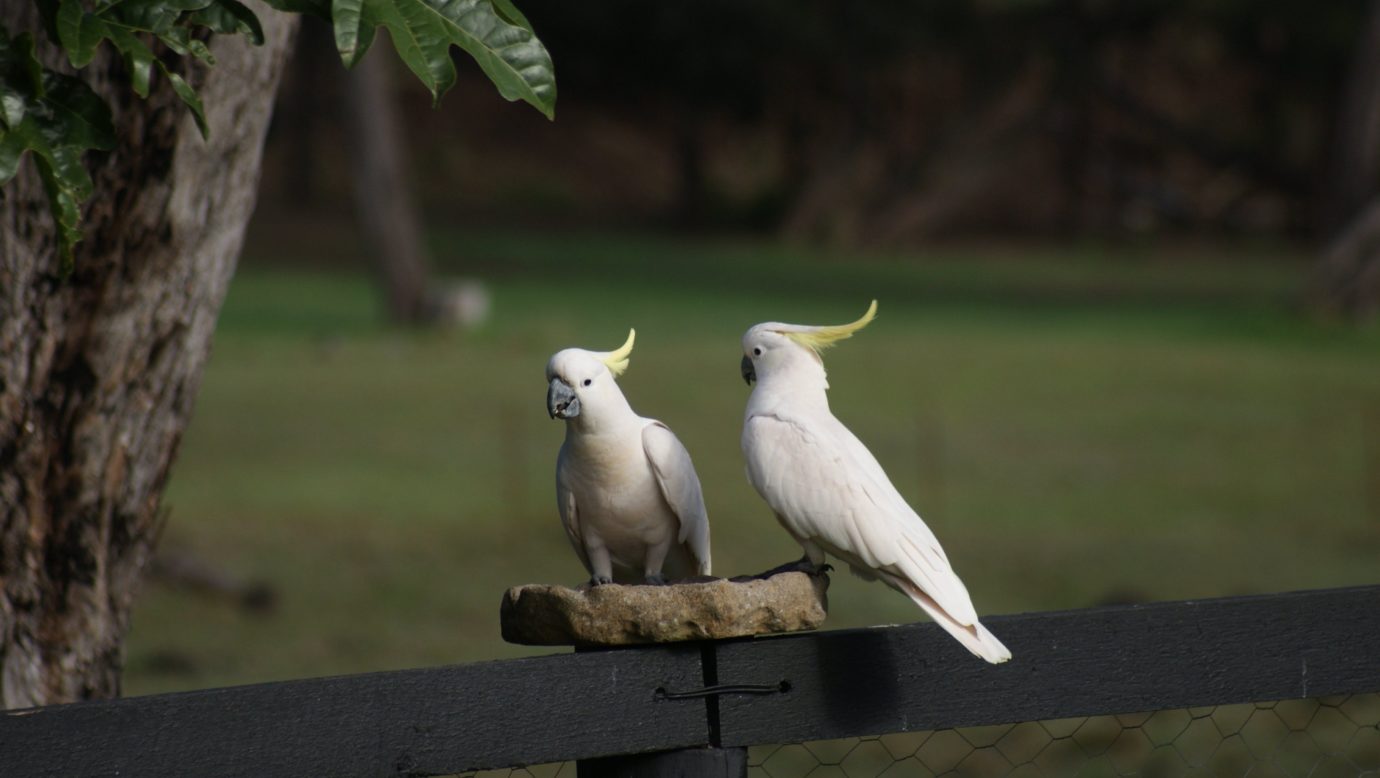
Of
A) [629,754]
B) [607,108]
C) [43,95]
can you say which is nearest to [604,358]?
[629,754]

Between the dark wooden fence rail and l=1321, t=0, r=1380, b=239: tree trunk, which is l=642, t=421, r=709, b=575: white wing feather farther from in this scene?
l=1321, t=0, r=1380, b=239: tree trunk

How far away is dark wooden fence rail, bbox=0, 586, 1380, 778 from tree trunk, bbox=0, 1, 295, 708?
107 cm

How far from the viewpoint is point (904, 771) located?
5.43m

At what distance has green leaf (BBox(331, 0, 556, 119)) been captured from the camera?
175cm

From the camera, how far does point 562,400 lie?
6.44ft

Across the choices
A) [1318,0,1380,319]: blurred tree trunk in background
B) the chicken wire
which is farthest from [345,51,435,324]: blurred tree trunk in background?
the chicken wire

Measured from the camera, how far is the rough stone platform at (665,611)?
1763mm

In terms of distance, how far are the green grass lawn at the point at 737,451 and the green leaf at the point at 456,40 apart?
14.7ft

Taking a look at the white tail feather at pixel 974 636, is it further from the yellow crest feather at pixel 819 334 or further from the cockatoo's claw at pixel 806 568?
the yellow crest feather at pixel 819 334

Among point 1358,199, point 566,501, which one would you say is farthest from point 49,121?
point 1358,199

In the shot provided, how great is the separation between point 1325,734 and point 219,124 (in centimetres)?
458

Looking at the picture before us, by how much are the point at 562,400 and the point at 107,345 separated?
3.24 ft

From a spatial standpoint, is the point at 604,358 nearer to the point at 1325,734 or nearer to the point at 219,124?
the point at 219,124

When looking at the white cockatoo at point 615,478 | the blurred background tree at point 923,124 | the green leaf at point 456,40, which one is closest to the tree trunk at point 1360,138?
the blurred background tree at point 923,124
